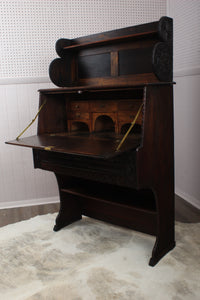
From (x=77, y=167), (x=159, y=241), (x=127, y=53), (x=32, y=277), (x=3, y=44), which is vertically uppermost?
(x=3, y=44)

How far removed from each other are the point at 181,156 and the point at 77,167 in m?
1.82

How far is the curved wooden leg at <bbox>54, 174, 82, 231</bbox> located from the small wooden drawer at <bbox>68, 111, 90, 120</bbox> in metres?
0.62

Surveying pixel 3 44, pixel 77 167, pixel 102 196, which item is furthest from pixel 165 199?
pixel 3 44

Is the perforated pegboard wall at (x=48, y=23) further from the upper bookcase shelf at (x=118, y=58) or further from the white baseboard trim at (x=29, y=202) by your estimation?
the white baseboard trim at (x=29, y=202)

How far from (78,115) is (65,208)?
0.99 metres

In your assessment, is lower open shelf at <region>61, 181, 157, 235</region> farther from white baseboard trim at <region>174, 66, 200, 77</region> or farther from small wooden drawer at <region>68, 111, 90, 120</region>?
white baseboard trim at <region>174, 66, 200, 77</region>

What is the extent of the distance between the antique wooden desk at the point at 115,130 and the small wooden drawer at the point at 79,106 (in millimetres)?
10

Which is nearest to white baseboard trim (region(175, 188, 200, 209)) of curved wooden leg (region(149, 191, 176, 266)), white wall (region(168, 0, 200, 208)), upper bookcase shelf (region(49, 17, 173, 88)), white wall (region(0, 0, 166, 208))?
white wall (region(168, 0, 200, 208))

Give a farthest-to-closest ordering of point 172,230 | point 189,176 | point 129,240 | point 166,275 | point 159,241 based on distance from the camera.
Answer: point 189,176 → point 129,240 → point 172,230 → point 159,241 → point 166,275

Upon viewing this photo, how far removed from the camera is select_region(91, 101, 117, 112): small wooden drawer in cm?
286

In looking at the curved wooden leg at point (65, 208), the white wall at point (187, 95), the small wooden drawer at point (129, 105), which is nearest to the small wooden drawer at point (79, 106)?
the small wooden drawer at point (129, 105)

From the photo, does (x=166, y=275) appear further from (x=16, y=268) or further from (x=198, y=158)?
(x=198, y=158)

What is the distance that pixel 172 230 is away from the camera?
273 cm

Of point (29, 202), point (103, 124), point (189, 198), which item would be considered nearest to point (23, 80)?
point (103, 124)
